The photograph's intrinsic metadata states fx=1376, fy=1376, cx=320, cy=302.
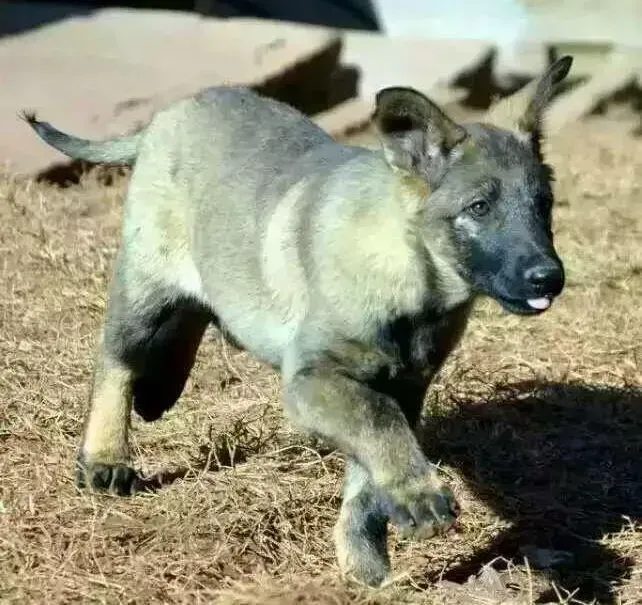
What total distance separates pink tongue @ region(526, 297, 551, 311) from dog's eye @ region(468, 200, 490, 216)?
1.07 ft

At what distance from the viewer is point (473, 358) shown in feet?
22.9

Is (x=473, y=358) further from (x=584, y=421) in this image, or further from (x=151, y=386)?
(x=151, y=386)

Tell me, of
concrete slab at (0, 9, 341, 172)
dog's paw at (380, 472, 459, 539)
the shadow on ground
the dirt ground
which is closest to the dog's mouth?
dog's paw at (380, 472, 459, 539)

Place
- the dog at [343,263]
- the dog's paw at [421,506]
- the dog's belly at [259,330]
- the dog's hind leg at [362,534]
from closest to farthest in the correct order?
the dog's paw at [421,506], the dog at [343,263], the dog's hind leg at [362,534], the dog's belly at [259,330]

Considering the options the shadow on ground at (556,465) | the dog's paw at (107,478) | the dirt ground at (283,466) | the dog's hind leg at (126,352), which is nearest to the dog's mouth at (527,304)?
the dirt ground at (283,466)

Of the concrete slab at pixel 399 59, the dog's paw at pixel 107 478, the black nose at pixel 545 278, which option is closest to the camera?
the black nose at pixel 545 278

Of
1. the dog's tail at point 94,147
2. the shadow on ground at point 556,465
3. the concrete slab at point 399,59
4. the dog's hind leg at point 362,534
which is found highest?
the dog's tail at point 94,147

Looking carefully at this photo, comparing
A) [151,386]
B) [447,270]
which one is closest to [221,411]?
[151,386]

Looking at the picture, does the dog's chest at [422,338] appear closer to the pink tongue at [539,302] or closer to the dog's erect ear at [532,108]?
the pink tongue at [539,302]

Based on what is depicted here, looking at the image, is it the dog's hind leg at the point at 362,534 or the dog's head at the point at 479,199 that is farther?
the dog's hind leg at the point at 362,534

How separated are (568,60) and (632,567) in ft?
5.90

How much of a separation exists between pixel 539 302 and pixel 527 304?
0.04 metres

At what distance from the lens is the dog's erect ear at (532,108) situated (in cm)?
459

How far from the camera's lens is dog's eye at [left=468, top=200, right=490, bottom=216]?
4258 mm
